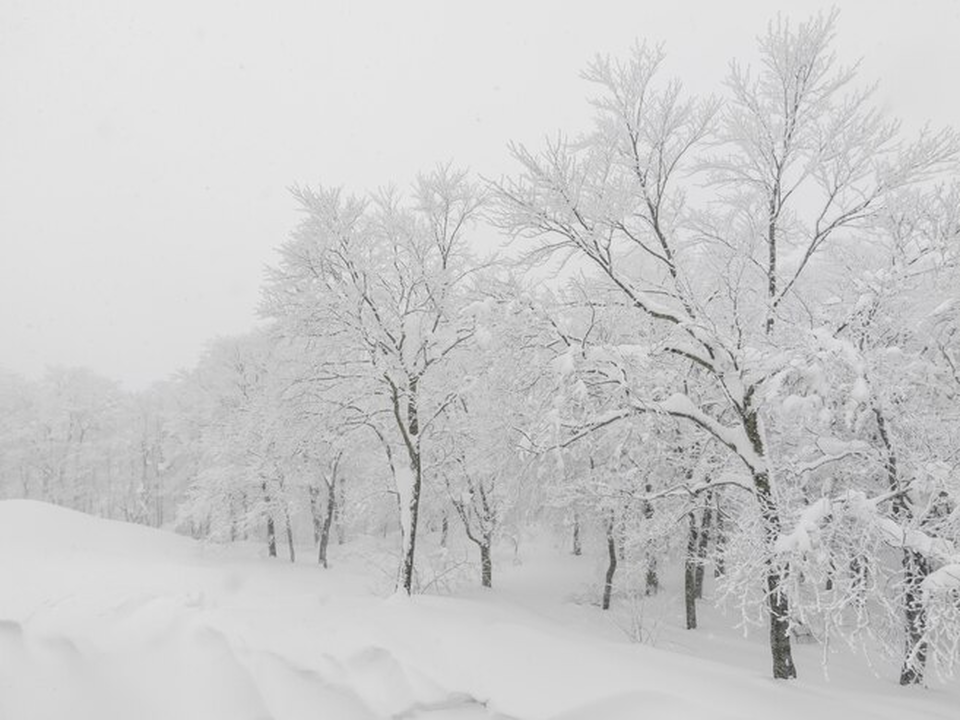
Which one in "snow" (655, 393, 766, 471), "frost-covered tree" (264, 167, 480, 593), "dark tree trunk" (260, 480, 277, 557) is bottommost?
"dark tree trunk" (260, 480, 277, 557)

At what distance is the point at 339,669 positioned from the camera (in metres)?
6.20

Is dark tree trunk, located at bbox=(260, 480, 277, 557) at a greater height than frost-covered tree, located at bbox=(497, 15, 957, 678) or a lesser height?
lesser

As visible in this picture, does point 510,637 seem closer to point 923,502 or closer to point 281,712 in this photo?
point 281,712

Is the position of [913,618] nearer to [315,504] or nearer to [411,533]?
[411,533]

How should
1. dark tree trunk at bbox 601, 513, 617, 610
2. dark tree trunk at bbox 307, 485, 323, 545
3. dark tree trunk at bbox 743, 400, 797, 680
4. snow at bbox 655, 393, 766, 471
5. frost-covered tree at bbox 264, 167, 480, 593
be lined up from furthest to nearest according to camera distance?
dark tree trunk at bbox 307, 485, 323, 545
dark tree trunk at bbox 601, 513, 617, 610
frost-covered tree at bbox 264, 167, 480, 593
snow at bbox 655, 393, 766, 471
dark tree trunk at bbox 743, 400, 797, 680

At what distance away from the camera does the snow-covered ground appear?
18.6ft

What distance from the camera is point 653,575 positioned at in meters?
18.5

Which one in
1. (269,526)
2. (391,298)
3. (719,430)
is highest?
(391,298)

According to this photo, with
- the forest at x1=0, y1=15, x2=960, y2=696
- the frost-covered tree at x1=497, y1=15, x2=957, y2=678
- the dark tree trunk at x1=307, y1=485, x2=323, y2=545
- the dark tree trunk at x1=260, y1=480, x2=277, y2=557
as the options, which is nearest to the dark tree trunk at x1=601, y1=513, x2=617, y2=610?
the forest at x1=0, y1=15, x2=960, y2=696

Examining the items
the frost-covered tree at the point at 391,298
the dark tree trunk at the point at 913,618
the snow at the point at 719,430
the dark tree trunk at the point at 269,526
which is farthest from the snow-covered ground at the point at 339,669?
the dark tree trunk at the point at 269,526

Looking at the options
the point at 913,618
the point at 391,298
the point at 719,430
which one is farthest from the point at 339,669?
the point at 913,618

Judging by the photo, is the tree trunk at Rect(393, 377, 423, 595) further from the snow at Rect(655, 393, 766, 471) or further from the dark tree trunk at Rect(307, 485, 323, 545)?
the dark tree trunk at Rect(307, 485, 323, 545)

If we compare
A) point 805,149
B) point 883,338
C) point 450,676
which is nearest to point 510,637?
point 450,676

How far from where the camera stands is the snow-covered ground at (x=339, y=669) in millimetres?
5680
